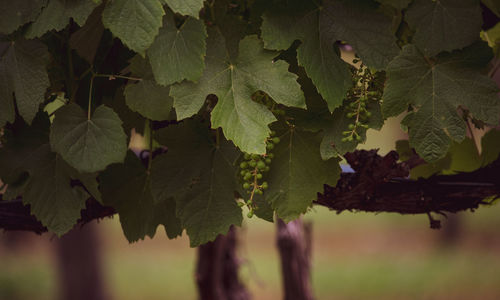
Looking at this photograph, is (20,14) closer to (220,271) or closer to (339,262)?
(220,271)

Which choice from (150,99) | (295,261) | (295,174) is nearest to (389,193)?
(295,174)

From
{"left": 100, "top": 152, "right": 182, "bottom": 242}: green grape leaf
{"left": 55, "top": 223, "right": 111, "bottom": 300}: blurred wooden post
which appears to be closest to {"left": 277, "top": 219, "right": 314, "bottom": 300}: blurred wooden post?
{"left": 100, "top": 152, "right": 182, "bottom": 242}: green grape leaf

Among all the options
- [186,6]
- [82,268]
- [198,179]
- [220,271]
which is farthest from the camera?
[82,268]

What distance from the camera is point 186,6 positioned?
54.0 inches

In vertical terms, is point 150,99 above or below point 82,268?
above

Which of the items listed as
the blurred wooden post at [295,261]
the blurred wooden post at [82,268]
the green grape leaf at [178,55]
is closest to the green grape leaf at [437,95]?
the green grape leaf at [178,55]

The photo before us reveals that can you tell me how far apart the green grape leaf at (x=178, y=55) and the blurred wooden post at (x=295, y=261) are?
212cm

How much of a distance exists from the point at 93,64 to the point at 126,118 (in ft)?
0.64

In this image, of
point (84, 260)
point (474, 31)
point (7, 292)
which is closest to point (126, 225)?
point (474, 31)

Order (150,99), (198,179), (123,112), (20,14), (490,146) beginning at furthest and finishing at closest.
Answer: (490,146) < (123,112) < (198,179) < (150,99) < (20,14)

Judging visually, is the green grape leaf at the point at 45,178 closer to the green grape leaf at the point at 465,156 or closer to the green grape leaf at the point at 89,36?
the green grape leaf at the point at 89,36

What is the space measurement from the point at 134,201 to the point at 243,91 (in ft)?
2.02

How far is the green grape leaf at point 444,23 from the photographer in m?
1.44

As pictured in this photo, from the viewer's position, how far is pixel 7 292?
12.8m
